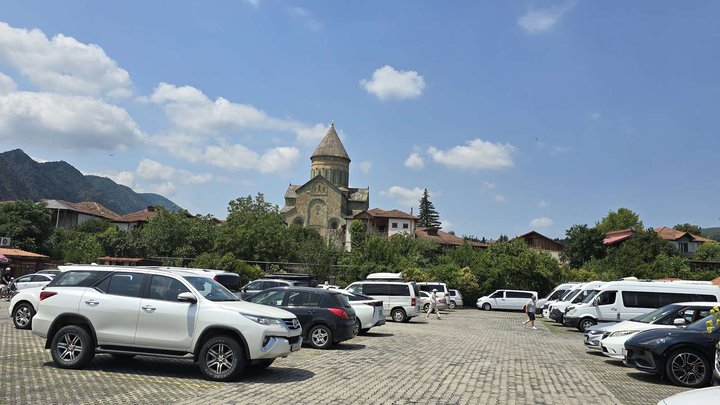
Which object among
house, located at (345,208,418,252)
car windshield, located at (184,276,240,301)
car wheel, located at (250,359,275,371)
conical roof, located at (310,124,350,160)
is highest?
conical roof, located at (310,124,350,160)

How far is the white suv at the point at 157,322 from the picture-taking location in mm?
9359

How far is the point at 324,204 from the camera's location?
8638cm

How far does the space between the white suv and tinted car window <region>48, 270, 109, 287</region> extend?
0.02 metres

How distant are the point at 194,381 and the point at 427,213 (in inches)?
4587

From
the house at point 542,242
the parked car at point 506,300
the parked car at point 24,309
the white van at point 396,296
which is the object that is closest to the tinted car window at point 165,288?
the parked car at point 24,309

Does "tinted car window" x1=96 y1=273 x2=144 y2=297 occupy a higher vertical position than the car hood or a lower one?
higher

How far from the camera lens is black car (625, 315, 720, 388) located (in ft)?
35.1

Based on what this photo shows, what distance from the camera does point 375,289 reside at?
2619 centimetres

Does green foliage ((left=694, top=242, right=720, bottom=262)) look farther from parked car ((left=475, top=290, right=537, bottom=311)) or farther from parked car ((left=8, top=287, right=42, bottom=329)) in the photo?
parked car ((left=8, top=287, right=42, bottom=329))

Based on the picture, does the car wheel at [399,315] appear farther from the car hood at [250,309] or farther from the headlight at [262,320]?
the headlight at [262,320]

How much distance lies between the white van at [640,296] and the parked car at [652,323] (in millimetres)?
8412

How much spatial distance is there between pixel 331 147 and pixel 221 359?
279 feet

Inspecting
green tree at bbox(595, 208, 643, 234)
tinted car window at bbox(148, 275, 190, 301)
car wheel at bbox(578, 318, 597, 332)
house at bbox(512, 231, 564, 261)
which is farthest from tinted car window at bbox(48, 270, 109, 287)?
green tree at bbox(595, 208, 643, 234)

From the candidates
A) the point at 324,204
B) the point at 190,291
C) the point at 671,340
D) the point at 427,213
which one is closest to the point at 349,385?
the point at 190,291
